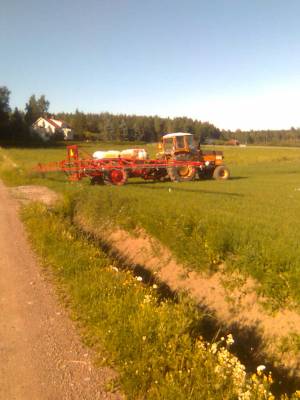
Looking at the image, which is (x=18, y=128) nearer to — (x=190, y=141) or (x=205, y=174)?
(x=205, y=174)

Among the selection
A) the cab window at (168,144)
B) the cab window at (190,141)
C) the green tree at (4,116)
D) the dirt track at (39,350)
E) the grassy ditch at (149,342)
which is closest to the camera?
the grassy ditch at (149,342)

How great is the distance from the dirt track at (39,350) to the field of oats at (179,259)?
0.97 ft

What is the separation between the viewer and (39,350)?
4883 millimetres

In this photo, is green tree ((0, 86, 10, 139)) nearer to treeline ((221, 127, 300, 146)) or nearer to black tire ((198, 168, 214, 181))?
black tire ((198, 168, 214, 181))

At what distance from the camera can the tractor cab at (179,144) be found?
77.5 feet

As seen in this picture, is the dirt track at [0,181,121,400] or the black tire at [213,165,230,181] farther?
the black tire at [213,165,230,181]

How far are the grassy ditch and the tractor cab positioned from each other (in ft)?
55.1

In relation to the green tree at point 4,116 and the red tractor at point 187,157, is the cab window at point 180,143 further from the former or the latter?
the green tree at point 4,116

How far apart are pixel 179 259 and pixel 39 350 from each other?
5.02 metres

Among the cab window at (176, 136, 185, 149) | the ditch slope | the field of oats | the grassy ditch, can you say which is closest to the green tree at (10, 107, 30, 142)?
the cab window at (176, 136, 185, 149)

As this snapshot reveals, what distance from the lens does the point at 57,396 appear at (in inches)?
161

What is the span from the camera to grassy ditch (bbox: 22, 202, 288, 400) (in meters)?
4.00

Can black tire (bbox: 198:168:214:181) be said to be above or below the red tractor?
below

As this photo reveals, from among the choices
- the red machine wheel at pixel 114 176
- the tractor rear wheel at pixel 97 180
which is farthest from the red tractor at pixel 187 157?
the tractor rear wheel at pixel 97 180
